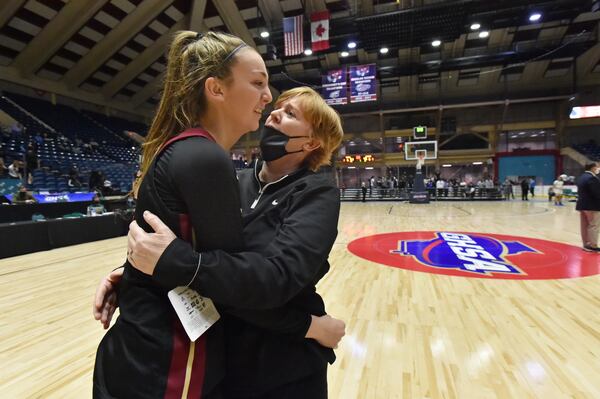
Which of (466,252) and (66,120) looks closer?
(466,252)

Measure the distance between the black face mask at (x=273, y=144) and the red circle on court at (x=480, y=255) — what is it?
391 centimetres

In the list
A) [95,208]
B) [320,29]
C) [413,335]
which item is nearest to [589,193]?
[413,335]

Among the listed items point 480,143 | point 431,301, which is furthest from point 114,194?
point 480,143

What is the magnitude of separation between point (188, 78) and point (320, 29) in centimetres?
1041

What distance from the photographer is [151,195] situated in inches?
28.2

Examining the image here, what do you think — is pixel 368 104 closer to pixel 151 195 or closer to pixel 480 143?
pixel 480 143

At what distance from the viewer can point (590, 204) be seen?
4.85 meters

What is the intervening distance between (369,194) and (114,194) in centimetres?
1348

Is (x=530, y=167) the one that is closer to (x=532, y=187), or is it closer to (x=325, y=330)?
(x=532, y=187)

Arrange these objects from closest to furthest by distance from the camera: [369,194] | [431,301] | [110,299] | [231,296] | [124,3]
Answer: [231,296], [110,299], [431,301], [124,3], [369,194]

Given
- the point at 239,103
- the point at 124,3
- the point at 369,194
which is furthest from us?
the point at 369,194

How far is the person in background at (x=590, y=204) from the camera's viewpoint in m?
4.77

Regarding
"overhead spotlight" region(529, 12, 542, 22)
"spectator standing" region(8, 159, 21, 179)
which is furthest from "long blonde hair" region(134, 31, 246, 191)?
"overhead spotlight" region(529, 12, 542, 22)

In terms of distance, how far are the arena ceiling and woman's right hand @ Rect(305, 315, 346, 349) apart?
36.5ft
